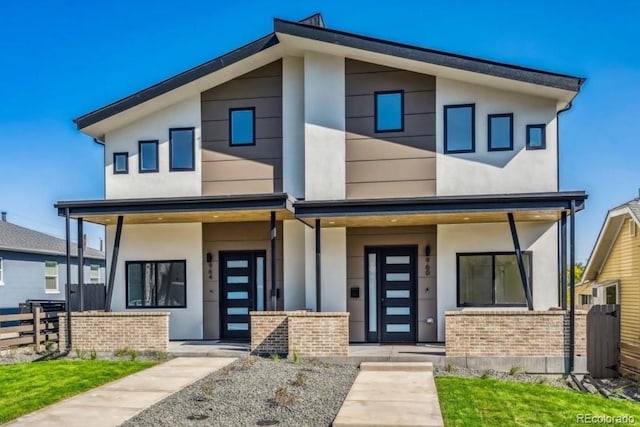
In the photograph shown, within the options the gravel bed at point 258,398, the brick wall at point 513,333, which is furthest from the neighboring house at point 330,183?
the gravel bed at point 258,398

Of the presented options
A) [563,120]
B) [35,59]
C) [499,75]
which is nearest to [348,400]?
[499,75]

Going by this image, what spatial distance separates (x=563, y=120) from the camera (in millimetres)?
13617

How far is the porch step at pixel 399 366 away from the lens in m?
10.7

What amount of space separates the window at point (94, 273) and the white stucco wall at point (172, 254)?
47.2ft

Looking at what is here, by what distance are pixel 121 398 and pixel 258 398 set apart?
2.11 m

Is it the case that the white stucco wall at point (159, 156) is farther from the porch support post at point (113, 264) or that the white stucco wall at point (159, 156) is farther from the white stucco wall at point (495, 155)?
the white stucco wall at point (495, 155)

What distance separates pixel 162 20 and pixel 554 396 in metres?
12.8

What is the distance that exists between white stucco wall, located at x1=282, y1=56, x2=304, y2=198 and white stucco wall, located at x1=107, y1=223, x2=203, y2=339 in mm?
2780

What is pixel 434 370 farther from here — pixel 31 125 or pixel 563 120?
pixel 31 125

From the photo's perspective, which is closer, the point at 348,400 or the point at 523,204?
the point at 348,400

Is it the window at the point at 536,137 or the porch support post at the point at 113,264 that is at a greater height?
the window at the point at 536,137

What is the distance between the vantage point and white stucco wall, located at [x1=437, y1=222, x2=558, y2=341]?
12953mm

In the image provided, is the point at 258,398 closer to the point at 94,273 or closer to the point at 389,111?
the point at 389,111

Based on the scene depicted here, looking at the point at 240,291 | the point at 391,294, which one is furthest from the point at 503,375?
the point at 240,291
